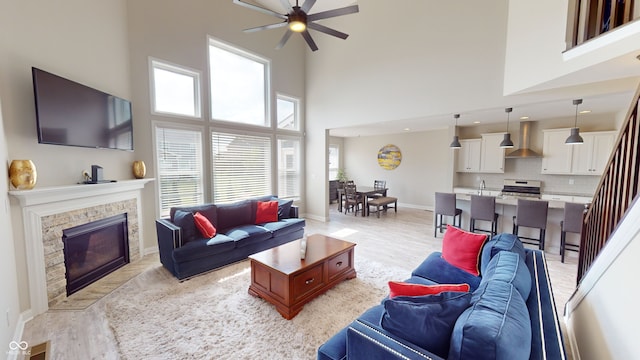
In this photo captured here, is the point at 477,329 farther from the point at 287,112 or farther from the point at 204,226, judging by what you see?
the point at 287,112

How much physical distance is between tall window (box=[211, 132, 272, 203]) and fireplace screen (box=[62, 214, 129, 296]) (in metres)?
1.68

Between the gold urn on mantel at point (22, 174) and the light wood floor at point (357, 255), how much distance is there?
1.35 metres

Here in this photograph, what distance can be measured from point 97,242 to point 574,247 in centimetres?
709

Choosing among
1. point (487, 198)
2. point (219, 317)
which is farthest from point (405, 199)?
point (219, 317)

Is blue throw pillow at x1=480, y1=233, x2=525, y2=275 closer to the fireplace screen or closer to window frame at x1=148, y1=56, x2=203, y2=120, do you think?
the fireplace screen

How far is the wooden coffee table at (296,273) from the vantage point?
2514 millimetres

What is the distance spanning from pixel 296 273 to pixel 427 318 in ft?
5.08

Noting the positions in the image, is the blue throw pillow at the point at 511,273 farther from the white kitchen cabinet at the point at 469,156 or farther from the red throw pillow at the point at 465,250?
the white kitchen cabinet at the point at 469,156

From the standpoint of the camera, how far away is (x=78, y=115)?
294cm

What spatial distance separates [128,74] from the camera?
12.6ft

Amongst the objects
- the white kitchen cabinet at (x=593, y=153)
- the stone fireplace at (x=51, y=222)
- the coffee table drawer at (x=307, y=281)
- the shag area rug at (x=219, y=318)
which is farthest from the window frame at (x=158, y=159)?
the white kitchen cabinet at (x=593, y=153)

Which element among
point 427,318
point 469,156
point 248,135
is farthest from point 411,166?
→ point 427,318

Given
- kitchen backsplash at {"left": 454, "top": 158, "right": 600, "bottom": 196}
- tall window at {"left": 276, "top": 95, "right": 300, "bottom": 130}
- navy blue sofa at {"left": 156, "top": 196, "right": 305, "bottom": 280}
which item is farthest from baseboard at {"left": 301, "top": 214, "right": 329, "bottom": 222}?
kitchen backsplash at {"left": 454, "top": 158, "right": 600, "bottom": 196}

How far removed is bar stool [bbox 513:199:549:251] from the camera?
3.97 metres
